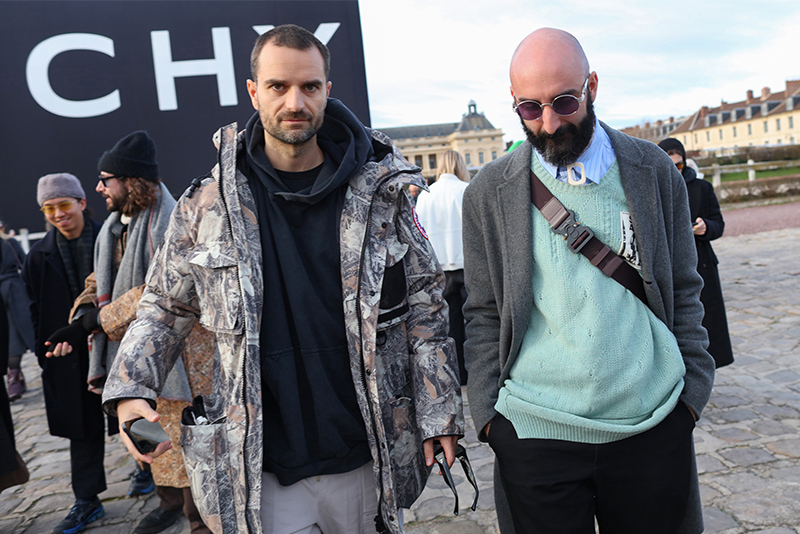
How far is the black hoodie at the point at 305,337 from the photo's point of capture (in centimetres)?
185

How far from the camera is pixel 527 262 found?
6.09 feet

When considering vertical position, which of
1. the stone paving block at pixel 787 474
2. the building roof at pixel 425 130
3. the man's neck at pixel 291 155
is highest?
the building roof at pixel 425 130

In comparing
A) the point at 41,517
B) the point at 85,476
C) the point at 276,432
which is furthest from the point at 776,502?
the point at 41,517

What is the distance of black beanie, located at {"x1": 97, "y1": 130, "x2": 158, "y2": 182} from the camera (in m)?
3.33

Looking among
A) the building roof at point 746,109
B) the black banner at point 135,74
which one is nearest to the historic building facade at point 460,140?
the building roof at point 746,109

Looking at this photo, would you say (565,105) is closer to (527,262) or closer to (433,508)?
(527,262)

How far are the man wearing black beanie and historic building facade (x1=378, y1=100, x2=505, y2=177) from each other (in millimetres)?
111740

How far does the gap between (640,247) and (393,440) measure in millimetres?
1021

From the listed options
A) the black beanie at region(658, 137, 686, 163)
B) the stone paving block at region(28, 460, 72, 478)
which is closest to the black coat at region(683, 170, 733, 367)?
the black beanie at region(658, 137, 686, 163)

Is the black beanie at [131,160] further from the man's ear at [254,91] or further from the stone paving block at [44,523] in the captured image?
the stone paving block at [44,523]

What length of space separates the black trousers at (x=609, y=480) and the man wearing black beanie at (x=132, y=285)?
192 cm

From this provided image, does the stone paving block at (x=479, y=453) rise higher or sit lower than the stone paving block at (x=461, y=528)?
lower

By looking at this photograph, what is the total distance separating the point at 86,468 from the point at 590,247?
3.60 metres

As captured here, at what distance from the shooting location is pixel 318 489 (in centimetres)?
194
